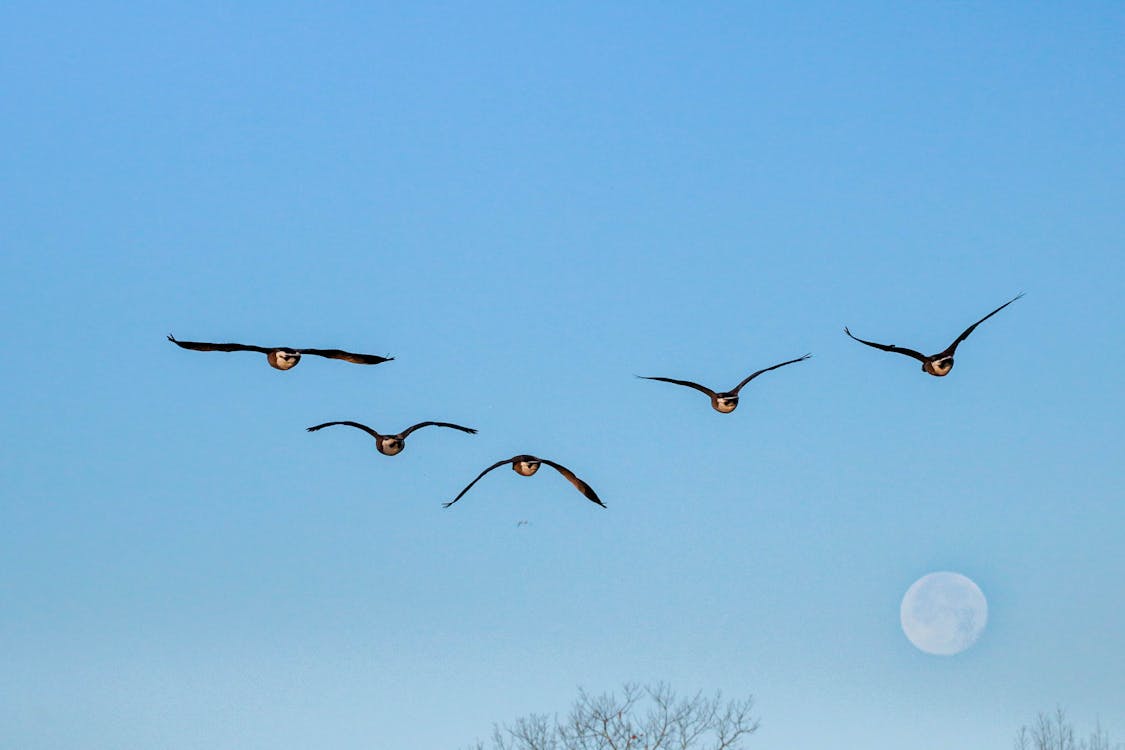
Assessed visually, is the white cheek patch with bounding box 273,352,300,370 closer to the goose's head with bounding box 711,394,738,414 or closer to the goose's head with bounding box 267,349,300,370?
the goose's head with bounding box 267,349,300,370

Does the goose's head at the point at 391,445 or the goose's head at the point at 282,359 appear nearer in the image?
the goose's head at the point at 282,359

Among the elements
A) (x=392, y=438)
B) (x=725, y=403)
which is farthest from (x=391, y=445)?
(x=725, y=403)

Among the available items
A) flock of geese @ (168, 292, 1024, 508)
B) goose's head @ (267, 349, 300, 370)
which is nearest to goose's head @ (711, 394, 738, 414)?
flock of geese @ (168, 292, 1024, 508)

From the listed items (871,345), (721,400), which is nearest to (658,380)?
(721,400)

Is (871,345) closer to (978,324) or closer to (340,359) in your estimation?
(978,324)

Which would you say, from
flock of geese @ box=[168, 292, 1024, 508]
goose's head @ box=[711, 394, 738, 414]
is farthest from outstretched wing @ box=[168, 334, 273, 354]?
goose's head @ box=[711, 394, 738, 414]

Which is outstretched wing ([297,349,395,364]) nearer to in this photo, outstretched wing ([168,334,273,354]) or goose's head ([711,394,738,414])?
outstretched wing ([168,334,273,354])

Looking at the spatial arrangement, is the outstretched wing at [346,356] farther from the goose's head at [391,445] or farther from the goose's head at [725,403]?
the goose's head at [725,403]

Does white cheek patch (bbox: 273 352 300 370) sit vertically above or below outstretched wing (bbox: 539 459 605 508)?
above

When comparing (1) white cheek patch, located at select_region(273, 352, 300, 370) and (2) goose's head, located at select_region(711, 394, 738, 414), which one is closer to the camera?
(1) white cheek patch, located at select_region(273, 352, 300, 370)

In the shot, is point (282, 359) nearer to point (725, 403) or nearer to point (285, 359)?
point (285, 359)

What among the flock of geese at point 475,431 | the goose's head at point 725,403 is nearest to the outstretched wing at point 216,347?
the flock of geese at point 475,431

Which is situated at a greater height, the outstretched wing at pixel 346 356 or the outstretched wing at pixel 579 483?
the outstretched wing at pixel 346 356

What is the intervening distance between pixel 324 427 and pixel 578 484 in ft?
14.9
